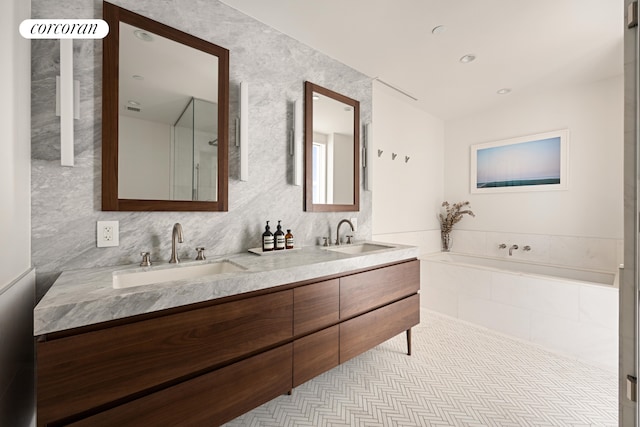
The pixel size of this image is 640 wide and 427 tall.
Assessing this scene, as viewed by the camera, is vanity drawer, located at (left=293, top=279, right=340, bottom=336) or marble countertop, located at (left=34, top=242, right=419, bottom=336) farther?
vanity drawer, located at (left=293, top=279, right=340, bottom=336)

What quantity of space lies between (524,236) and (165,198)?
3.74m

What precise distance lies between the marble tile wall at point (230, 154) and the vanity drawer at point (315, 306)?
604 millimetres

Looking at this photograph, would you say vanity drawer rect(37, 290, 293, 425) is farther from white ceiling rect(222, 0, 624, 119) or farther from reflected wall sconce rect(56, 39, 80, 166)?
white ceiling rect(222, 0, 624, 119)

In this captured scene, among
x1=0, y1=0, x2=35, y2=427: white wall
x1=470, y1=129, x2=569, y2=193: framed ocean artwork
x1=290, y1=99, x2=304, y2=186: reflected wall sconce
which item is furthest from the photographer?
x1=470, y1=129, x2=569, y2=193: framed ocean artwork

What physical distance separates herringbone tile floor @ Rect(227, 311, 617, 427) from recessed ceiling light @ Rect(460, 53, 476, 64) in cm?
245

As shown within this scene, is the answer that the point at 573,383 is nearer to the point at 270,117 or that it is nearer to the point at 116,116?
the point at 270,117

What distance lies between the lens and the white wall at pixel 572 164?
8.84ft

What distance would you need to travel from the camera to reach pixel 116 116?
135cm

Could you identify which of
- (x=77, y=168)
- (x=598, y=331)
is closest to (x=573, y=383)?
(x=598, y=331)

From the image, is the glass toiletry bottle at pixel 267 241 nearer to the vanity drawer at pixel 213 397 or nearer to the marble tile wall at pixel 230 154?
the marble tile wall at pixel 230 154

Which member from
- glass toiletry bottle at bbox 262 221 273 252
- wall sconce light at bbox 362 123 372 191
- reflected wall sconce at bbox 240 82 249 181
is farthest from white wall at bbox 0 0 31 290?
wall sconce light at bbox 362 123 372 191

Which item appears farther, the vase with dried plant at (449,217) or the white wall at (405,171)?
the vase with dried plant at (449,217)

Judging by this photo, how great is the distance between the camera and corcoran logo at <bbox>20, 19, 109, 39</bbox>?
3.72 ft

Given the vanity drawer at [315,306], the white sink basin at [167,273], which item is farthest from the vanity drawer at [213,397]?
the white sink basin at [167,273]
